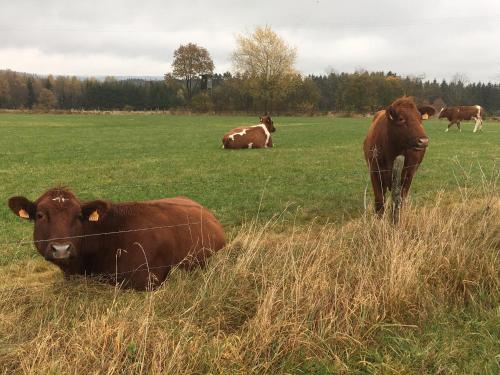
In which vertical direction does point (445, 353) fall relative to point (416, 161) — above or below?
below

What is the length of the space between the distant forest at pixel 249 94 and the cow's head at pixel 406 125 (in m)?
43.1

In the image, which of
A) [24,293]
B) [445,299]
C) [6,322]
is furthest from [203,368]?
[445,299]

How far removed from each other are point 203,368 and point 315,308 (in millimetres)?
1075

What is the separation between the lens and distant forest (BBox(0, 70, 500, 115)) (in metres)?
70.9

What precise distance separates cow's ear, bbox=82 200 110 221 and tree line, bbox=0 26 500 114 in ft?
170

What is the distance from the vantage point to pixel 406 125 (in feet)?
22.9

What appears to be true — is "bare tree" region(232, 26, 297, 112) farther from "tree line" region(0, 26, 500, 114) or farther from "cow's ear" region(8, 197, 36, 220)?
"cow's ear" region(8, 197, 36, 220)

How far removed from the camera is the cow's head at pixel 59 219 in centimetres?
417

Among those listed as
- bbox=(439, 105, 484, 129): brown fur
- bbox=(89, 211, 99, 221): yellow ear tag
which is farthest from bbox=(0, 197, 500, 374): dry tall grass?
bbox=(439, 105, 484, 129): brown fur

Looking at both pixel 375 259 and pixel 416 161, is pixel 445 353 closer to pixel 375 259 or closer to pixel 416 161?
pixel 375 259

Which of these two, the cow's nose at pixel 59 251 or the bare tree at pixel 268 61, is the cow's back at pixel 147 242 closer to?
A: the cow's nose at pixel 59 251

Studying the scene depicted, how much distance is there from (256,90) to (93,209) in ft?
224

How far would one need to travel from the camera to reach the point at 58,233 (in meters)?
4.23

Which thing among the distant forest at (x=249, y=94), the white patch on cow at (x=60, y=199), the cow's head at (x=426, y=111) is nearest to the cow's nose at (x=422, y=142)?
the cow's head at (x=426, y=111)
